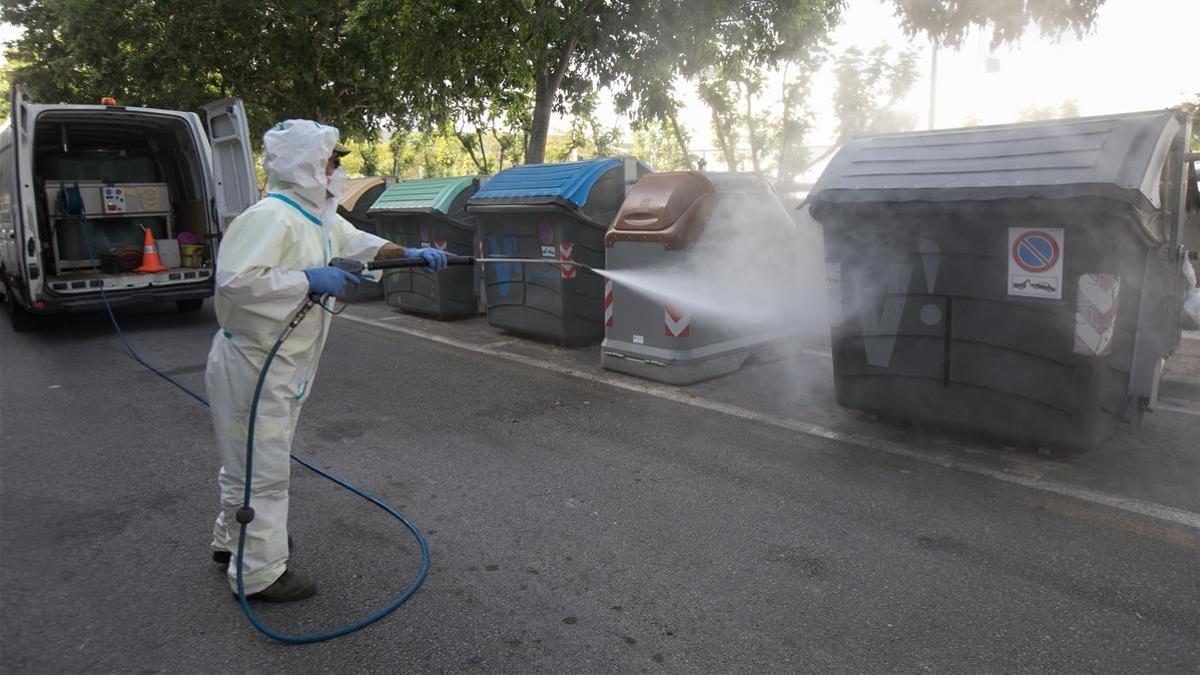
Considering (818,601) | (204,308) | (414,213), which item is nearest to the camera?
(818,601)

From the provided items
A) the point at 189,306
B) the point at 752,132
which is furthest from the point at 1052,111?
the point at 189,306

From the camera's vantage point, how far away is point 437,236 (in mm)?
8484

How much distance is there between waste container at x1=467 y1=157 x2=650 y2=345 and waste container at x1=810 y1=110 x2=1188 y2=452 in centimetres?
273

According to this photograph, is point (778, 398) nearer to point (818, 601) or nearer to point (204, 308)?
point (818, 601)

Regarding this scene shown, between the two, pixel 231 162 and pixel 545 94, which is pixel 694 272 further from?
pixel 545 94

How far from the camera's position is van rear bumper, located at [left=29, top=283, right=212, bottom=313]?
7371 mm

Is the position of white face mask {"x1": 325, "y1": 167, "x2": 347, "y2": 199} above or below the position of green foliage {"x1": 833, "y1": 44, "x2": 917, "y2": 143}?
below

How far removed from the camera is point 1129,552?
116 inches

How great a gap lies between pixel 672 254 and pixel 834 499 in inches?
99.5

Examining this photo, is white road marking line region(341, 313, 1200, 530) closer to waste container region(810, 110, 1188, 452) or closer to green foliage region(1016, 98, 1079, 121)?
waste container region(810, 110, 1188, 452)

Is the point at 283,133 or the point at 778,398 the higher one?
the point at 283,133

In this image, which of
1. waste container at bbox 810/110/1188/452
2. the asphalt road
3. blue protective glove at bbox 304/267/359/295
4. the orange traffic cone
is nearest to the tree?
the orange traffic cone

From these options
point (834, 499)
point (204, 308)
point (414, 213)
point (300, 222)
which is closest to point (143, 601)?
point (300, 222)

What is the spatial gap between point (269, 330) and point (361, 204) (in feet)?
26.5
